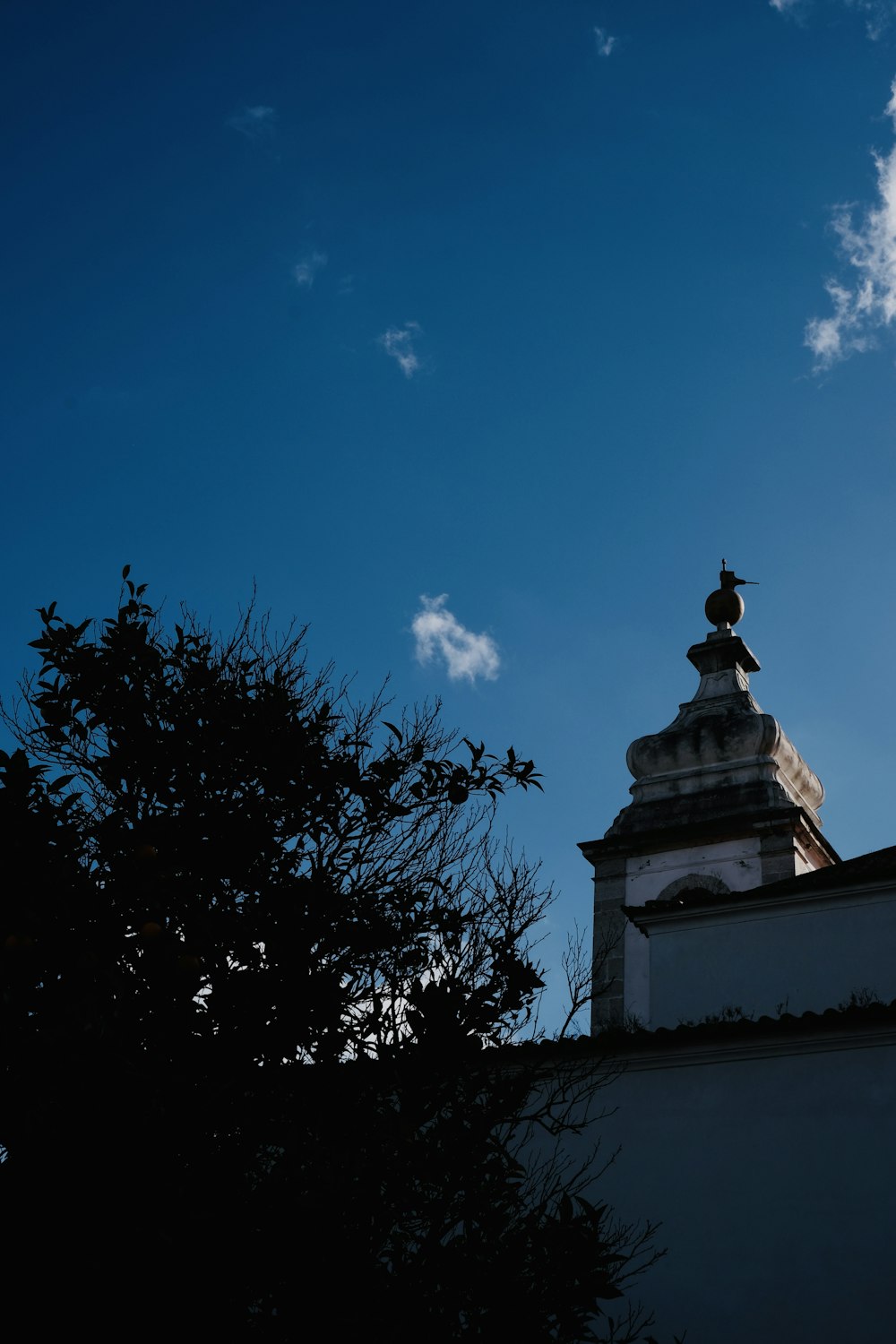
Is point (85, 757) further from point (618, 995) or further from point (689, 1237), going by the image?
point (618, 995)

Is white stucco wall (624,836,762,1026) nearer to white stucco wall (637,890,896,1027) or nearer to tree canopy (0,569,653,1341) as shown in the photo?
white stucco wall (637,890,896,1027)

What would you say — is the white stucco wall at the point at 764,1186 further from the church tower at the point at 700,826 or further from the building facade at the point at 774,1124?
the church tower at the point at 700,826

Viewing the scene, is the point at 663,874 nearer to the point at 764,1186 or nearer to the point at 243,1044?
the point at 764,1186

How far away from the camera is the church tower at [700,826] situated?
18.2 meters

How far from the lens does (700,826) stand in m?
19.1

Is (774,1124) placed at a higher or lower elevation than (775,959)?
lower

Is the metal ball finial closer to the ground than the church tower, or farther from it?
farther from it

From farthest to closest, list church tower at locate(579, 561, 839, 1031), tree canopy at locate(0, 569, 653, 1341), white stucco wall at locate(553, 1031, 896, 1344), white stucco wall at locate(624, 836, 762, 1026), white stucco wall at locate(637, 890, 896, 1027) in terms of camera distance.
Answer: church tower at locate(579, 561, 839, 1031) < white stucco wall at locate(624, 836, 762, 1026) < white stucco wall at locate(637, 890, 896, 1027) < white stucco wall at locate(553, 1031, 896, 1344) < tree canopy at locate(0, 569, 653, 1341)

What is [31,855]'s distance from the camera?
5883 mm

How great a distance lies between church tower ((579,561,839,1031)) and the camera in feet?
59.6

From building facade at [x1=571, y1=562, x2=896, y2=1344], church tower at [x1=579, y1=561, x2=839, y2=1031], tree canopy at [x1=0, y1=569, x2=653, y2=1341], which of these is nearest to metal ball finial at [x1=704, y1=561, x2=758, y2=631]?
church tower at [x1=579, y1=561, x2=839, y2=1031]

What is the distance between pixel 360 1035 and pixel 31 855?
1833 millimetres

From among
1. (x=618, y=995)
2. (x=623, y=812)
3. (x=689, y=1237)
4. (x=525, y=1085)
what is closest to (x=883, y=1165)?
(x=689, y=1237)

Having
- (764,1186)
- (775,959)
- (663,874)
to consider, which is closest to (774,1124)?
(764,1186)
